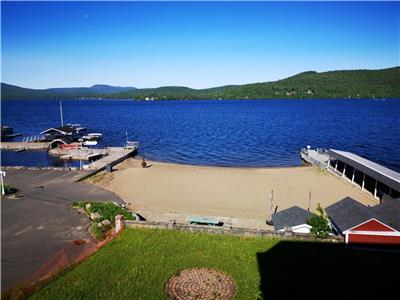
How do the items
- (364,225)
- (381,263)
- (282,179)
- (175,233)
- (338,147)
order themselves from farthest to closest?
(338,147) < (282,179) < (175,233) < (364,225) < (381,263)

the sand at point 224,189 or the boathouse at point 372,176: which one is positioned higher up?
the boathouse at point 372,176

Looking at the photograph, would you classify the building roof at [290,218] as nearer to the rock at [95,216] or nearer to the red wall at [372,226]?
the red wall at [372,226]

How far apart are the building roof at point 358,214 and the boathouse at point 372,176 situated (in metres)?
7.29

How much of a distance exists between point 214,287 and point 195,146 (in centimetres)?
5313

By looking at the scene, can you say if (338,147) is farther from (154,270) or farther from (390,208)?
(154,270)

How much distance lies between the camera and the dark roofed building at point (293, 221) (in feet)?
71.0

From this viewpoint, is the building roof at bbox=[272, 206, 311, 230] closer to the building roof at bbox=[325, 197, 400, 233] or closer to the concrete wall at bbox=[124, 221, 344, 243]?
the concrete wall at bbox=[124, 221, 344, 243]

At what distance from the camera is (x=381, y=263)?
17.8 meters

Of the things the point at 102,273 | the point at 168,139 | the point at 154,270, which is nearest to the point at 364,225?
the point at 154,270

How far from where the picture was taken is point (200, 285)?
15.5 metres

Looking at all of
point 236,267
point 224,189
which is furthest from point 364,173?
point 236,267

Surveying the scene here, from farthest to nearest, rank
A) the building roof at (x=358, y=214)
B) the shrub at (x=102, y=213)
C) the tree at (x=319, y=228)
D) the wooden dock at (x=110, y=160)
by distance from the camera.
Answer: the wooden dock at (x=110, y=160) < the shrub at (x=102, y=213) < the tree at (x=319, y=228) < the building roof at (x=358, y=214)

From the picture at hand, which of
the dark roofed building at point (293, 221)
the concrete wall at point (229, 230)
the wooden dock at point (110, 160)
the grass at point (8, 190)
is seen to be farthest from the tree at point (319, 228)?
the grass at point (8, 190)

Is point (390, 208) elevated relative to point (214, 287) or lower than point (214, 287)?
elevated
